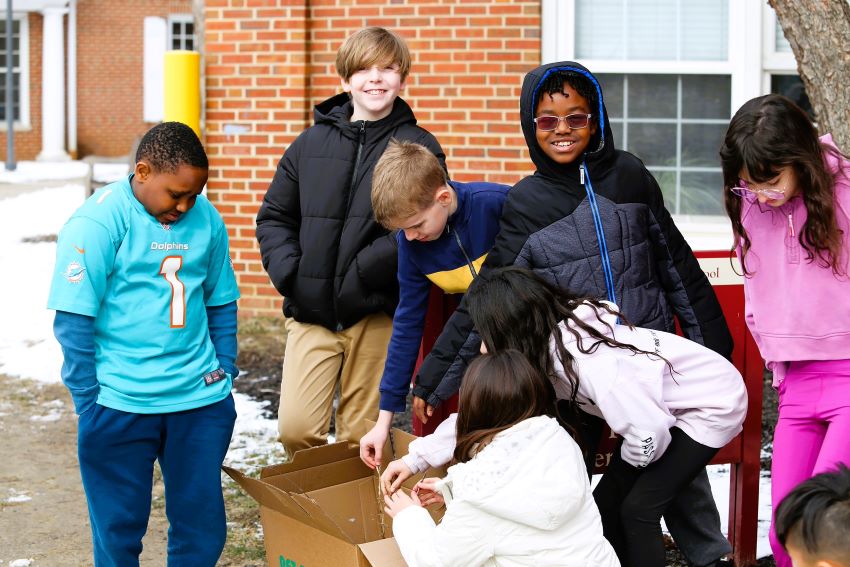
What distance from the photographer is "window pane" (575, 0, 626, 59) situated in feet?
Result: 24.6

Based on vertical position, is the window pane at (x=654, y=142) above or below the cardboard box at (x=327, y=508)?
above

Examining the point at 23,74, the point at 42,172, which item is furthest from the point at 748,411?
the point at 23,74

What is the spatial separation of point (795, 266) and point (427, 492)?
126 cm

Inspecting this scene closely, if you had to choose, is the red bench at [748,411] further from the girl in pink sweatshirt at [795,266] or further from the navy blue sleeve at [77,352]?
the navy blue sleeve at [77,352]

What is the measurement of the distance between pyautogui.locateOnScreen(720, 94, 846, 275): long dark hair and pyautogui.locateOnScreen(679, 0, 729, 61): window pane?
431cm

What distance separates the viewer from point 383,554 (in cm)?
301

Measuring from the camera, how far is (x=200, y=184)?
3.48 metres

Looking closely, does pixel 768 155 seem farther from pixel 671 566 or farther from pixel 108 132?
pixel 108 132

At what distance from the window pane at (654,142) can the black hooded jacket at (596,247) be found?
408 centimetres

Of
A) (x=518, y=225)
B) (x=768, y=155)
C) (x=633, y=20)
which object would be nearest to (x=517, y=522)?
(x=518, y=225)

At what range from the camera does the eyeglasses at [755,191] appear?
10.6 feet

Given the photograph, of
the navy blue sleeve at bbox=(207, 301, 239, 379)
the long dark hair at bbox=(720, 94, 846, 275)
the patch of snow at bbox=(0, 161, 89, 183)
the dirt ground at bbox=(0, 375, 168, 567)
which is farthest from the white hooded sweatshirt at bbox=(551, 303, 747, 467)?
the patch of snow at bbox=(0, 161, 89, 183)

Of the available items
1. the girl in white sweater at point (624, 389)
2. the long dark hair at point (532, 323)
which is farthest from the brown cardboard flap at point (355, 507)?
the long dark hair at point (532, 323)

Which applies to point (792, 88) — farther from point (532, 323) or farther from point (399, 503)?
point (399, 503)
